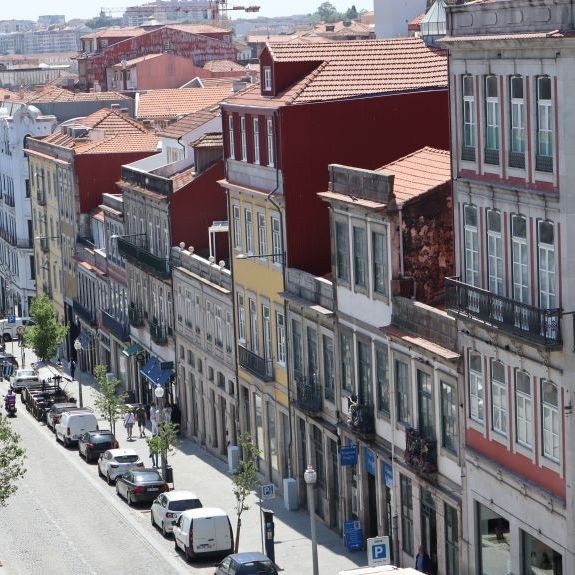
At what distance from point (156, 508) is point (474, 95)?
66.6 feet

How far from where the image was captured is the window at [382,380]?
49088 mm

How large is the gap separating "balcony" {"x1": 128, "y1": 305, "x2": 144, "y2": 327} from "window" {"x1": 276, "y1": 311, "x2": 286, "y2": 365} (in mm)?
22616

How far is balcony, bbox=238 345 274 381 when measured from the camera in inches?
2344

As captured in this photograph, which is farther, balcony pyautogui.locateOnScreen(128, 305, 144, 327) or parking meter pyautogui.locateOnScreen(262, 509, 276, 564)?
balcony pyautogui.locateOnScreen(128, 305, 144, 327)

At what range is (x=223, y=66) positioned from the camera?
162 meters

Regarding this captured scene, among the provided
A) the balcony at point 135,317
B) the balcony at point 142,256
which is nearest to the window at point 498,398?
the balcony at point 142,256

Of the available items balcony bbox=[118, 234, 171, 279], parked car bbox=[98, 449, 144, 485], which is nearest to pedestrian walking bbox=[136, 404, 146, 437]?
balcony bbox=[118, 234, 171, 279]

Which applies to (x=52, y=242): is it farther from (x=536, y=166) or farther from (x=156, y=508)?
(x=536, y=166)

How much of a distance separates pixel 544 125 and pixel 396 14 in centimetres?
8935

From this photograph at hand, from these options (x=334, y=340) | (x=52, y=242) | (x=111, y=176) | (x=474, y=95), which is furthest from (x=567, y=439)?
(x=52, y=242)

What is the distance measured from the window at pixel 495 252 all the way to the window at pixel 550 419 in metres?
2.90

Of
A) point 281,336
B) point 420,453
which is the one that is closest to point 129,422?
point 281,336

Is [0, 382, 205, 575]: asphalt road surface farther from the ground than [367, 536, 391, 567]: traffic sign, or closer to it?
closer to it

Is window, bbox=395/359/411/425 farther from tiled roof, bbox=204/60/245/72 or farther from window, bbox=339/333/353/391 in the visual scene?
tiled roof, bbox=204/60/245/72
